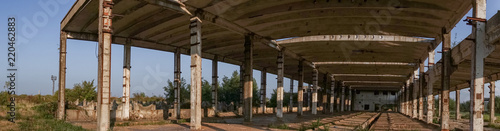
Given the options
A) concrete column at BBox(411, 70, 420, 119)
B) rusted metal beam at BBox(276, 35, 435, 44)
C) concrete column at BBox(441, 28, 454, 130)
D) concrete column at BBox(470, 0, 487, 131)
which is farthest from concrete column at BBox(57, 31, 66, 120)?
concrete column at BBox(411, 70, 420, 119)

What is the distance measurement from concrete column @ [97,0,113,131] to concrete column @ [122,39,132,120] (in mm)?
9224

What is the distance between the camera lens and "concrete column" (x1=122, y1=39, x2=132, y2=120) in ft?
71.4

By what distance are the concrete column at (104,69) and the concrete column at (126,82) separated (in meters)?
9.22

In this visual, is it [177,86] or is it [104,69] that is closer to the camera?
[104,69]

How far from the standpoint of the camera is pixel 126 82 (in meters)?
21.9

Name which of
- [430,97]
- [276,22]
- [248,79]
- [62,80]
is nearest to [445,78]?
[430,97]

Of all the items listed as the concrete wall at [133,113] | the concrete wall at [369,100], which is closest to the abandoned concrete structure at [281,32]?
the concrete wall at [133,113]

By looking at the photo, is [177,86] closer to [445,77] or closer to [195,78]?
[195,78]

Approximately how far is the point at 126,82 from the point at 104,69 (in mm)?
9476

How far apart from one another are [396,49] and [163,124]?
51.6ft

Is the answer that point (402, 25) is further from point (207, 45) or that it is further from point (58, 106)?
point (58, 106)

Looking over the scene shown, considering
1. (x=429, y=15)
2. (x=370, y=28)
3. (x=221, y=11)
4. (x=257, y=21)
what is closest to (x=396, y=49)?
(x=370, y=28)

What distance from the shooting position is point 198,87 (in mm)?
15852

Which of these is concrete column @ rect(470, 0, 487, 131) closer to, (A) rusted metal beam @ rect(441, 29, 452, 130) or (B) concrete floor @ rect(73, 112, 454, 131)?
(B) concrete floor @ rect(73, 112, 454, 131)
